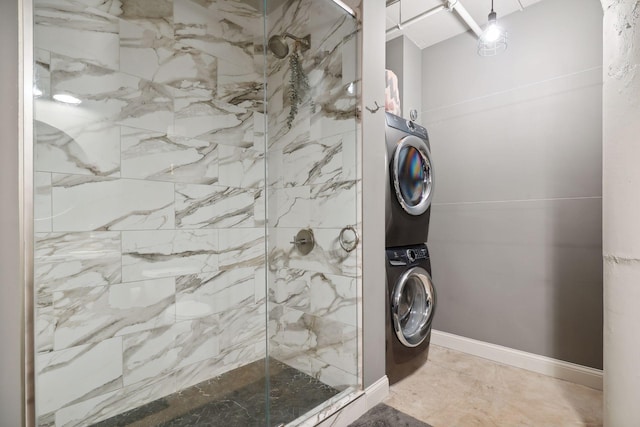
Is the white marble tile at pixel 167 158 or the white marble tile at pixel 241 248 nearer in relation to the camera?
the white marble tile at pixel 167 158

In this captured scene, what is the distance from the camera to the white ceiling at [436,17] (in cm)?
229

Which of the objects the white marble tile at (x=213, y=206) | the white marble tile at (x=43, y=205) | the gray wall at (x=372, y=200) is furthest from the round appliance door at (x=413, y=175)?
the white marble tile at (x=43, y=205)

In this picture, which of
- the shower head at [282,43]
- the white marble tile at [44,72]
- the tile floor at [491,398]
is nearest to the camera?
the white marble tile at [44,72]

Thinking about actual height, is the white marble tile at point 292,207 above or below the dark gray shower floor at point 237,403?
above

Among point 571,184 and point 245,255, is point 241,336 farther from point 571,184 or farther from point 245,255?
point 571,184

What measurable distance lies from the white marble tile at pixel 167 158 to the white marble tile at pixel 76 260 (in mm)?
383

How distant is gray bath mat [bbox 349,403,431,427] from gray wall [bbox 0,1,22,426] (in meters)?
1.41

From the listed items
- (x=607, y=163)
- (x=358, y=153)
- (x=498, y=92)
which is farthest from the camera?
(x=498, y=92)

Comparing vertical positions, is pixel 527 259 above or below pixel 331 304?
above

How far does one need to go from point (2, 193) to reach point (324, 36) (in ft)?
5.39

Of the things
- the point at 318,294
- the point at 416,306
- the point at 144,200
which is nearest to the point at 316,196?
the point at 318,294

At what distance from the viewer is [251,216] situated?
91.4 inches

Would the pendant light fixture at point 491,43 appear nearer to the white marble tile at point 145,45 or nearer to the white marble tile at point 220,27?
the white marble tile at point 220,27

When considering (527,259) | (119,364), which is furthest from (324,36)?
(119,364)
